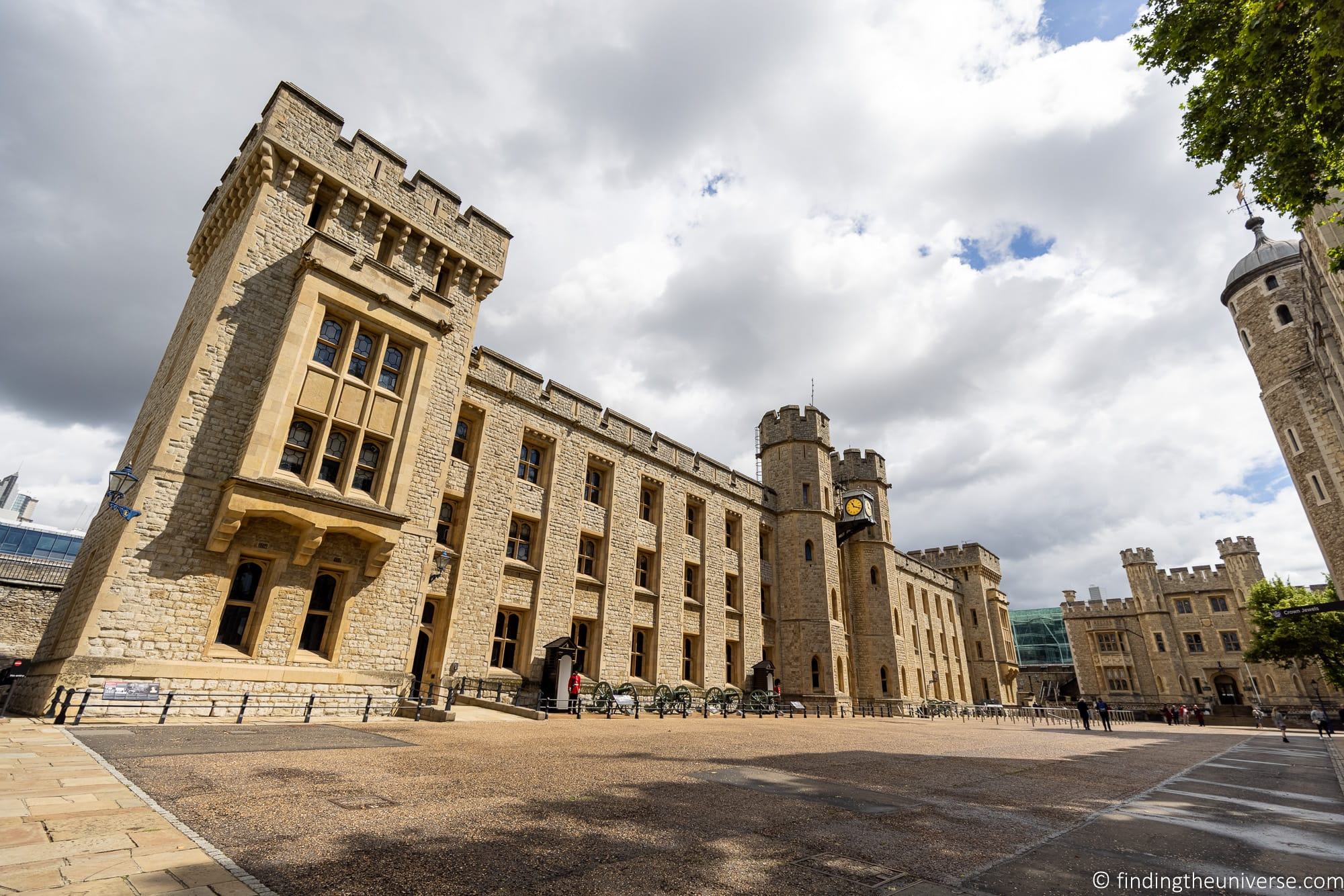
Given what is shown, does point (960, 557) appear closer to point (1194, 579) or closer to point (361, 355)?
point (1194, 579)

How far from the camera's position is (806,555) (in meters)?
29.2

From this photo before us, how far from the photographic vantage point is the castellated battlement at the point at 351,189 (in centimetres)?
1346

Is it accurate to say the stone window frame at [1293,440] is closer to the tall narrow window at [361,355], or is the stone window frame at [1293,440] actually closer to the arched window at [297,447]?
the tall narrow window at [361,355]

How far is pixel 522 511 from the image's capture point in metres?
19.1

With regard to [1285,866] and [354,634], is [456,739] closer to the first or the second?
[354,634]

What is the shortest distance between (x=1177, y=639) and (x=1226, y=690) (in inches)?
172

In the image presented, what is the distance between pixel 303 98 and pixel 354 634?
1279 centimetres

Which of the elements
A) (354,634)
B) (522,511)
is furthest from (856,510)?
(354,634)

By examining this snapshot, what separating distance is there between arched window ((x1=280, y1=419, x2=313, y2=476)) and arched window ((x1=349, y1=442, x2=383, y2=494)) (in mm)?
1011

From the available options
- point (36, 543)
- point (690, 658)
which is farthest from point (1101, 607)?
point (36, 543)

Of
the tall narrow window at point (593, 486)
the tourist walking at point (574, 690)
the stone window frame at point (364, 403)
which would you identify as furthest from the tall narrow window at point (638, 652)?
the stone window frame at point (364, 403)

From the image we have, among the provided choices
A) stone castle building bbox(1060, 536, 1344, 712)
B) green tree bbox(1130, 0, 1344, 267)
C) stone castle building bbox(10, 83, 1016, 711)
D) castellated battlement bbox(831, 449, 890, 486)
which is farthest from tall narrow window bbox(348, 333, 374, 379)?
stone castle building bbox(1060, 536, 1344, 712)

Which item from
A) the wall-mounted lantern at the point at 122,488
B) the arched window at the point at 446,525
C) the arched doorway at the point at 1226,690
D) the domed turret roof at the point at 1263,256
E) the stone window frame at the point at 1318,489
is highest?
the domed turret roof at the point at 1263,256

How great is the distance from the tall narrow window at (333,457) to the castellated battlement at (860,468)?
2855 cm
